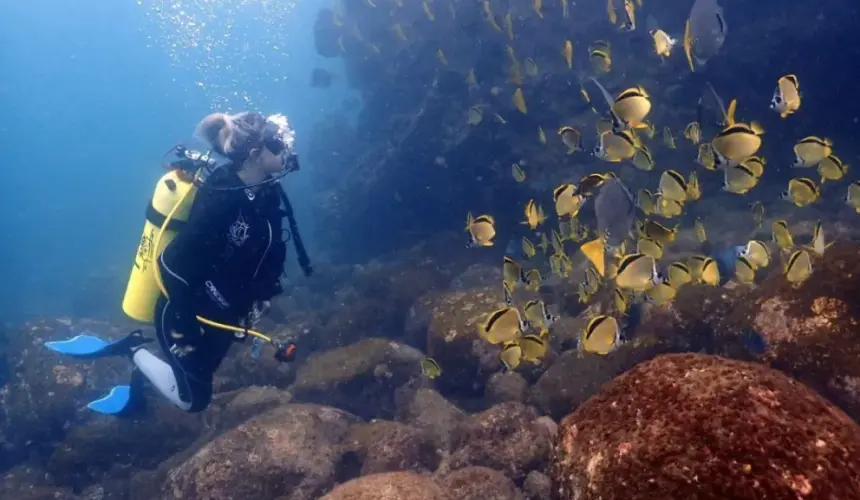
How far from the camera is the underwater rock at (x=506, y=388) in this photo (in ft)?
24.4

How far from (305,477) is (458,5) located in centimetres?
1811

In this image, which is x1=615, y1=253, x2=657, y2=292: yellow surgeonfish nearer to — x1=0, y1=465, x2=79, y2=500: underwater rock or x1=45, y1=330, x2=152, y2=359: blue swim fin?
x1=45, y1=330, x2=152, y2=359: blue swim fin

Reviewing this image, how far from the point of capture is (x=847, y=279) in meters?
5.22

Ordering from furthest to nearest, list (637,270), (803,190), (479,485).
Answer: (803,190), (479,485), (637,270)

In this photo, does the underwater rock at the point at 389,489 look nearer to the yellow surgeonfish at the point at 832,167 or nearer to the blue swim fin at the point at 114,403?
the blue swim fin at the point at 114,403

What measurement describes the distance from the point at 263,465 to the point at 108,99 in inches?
8138

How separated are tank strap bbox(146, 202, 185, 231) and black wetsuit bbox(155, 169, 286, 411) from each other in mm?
377

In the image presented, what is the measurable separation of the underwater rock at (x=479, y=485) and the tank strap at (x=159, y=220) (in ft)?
13.3

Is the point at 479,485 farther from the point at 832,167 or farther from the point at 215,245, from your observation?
the point at 832,167

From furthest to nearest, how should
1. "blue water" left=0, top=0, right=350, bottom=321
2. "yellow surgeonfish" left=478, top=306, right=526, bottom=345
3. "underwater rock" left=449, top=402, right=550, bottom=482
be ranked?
1. "blue water" left=0, top=0, right=350, bottom=321
2. "underwater rock" left=449, top=402, right=550, bottom=482
3. "yellow surgeonfish" left=478, top=306, right=526, bottom=345

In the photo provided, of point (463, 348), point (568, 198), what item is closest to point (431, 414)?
point (463, 348)

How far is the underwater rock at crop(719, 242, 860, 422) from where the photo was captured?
16.1 feet

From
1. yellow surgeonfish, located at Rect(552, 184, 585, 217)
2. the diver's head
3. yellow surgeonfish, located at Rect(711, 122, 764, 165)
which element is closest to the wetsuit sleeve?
the diver's head

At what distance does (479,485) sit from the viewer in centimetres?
533
